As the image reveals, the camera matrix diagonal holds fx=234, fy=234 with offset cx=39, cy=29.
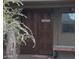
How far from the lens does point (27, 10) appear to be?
14.5 meters

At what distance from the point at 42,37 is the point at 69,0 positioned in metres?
3.43

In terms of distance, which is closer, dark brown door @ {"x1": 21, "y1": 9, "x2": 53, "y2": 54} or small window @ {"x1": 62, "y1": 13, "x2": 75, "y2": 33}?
small window @ {"x1": 62, "y1": 13, "x2": 75, "y2": 33}

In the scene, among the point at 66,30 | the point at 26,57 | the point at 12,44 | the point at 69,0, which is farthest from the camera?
the point at 66,30

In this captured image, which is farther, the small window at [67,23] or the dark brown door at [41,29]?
the dark brown door at [41,29]

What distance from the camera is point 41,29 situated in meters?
14.5

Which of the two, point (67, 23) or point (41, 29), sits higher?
point (67, 23)

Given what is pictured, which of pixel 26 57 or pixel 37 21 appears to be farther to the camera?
pixel 37 21

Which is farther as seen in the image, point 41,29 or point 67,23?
point 41,29

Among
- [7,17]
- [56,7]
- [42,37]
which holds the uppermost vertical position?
[56,7]

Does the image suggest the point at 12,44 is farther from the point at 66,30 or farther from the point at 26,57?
the point at 66,30

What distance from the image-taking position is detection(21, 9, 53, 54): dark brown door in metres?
14.3

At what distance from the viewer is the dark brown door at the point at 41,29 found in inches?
564

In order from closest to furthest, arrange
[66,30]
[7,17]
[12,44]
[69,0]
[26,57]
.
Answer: [7,17] → [12,44] → [69,0] → [26,57] → [66,30]

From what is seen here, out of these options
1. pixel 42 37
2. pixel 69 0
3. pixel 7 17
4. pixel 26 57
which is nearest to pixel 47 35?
pixel 42 37
